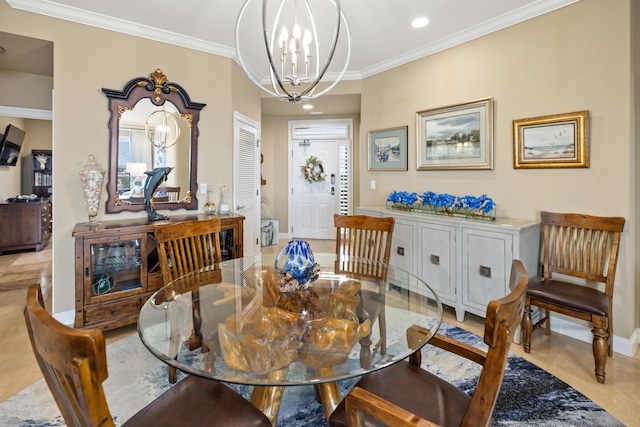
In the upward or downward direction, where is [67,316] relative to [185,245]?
downward

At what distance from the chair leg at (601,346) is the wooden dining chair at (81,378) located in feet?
7.04

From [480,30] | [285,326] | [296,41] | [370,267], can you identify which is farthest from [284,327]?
[480,30]

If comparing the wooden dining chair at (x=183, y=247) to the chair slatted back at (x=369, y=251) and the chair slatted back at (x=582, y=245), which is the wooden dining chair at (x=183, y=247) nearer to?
the chair slatted back at (x=369, y=251)

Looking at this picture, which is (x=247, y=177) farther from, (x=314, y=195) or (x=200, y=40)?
(x=314, y=195)

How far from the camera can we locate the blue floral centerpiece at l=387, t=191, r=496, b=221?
9.89 feet

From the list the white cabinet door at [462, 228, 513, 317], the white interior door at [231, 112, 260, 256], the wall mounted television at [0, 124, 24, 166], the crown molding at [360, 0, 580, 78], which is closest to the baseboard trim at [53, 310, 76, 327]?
the white interior door at [231, 112, 260, 256]

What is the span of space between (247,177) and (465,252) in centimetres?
283

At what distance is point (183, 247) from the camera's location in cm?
227

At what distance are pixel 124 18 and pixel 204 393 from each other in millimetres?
3345

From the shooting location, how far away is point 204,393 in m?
1.27

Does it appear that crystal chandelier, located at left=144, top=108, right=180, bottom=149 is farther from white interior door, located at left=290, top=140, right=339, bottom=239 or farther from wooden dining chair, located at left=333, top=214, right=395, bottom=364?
white interior door, located at left=290, top=140, right=339, bottom=239

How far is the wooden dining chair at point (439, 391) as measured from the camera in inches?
35.7

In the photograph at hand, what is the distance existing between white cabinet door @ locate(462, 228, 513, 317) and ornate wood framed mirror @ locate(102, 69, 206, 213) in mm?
2821

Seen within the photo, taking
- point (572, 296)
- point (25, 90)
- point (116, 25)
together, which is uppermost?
point (116, 25)
